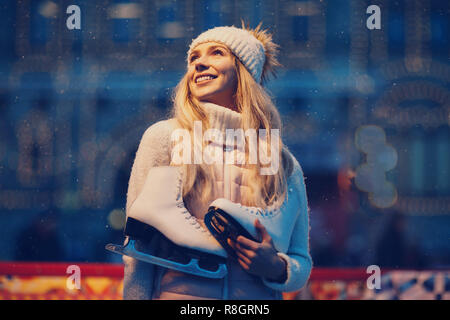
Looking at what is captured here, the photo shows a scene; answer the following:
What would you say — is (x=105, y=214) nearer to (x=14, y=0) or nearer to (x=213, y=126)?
(x=14, y=0)

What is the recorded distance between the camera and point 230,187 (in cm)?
120

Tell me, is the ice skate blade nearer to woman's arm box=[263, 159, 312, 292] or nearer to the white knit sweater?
the white knit sweater

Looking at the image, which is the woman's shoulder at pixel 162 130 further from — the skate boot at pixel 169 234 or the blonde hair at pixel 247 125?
the skate boot at pixel 169 234

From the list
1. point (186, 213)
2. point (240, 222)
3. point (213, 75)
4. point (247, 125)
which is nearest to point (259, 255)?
point (240, 222)

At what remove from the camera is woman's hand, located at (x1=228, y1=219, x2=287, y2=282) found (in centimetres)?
112

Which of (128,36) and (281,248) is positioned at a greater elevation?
(128,36)

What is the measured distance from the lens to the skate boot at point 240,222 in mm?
1100

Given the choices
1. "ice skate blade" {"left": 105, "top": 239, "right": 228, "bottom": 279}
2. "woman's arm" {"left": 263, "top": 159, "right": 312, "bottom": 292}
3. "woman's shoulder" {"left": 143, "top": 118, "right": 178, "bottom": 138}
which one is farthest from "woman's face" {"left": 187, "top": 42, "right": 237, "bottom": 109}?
"ice skate blade" {"left": 105, "top": 239, "right": 228, "bottom": 279}

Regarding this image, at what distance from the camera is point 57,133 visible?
2105mm

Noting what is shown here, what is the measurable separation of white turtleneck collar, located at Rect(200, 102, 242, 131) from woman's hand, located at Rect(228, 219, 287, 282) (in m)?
0.28

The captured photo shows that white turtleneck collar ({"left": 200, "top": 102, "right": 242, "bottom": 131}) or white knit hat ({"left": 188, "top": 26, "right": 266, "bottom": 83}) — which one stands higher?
white knit hat ({"left": 188, "top": 26, "right": 266, "bottom": 83})

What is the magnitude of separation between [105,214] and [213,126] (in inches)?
44.8

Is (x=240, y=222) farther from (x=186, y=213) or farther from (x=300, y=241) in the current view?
(x=300, y=241)
